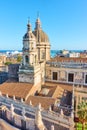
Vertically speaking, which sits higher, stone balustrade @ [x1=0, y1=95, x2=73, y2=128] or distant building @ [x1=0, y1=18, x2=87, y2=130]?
distant building @ [x1=0, y1=18, x2=87, y2=130]

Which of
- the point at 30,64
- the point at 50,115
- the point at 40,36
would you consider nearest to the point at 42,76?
the point at 30,64

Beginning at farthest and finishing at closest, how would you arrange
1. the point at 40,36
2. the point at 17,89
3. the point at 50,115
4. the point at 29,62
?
the point at 40,36 → the point at 29,62 → the point at 17,89 → the point at 50,115

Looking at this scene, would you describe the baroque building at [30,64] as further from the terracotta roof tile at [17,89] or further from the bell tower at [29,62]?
the terracotta roof tile at [17,89]

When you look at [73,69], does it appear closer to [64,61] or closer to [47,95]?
[64,61]

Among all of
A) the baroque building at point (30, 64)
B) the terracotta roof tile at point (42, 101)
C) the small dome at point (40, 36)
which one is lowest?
the terracotta roof tile at point (42, 101)

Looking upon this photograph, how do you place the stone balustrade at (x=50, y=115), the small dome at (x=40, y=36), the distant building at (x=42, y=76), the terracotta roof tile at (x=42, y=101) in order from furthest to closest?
the small dome at (x=40, y=36) → the distant building at (x=42, y=76) → the terracotta roof tile at (x=42, y=101) → the stone balustrade at (x=50, y=115)

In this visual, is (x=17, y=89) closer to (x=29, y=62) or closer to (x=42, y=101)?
(x=29, y=62)

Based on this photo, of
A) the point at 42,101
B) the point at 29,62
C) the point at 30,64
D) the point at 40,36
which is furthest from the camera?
the point at 40,36

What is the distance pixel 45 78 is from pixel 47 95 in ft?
25.1

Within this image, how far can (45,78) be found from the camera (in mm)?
41625

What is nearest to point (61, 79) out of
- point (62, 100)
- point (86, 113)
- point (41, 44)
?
point (62, 100)

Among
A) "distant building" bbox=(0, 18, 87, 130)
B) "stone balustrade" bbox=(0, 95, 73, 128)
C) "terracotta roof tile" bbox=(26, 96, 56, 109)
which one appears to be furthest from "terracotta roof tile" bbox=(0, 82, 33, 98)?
"stone balustrade" bbox=(0, 95, 73, 128)

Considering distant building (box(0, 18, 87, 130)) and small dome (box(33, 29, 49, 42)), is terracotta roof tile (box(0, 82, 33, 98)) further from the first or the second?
small dome (box(33, 29, 49, 42))

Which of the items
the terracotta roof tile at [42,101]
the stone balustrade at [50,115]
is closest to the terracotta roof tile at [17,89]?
the terracotta roof tile at [42,101]
